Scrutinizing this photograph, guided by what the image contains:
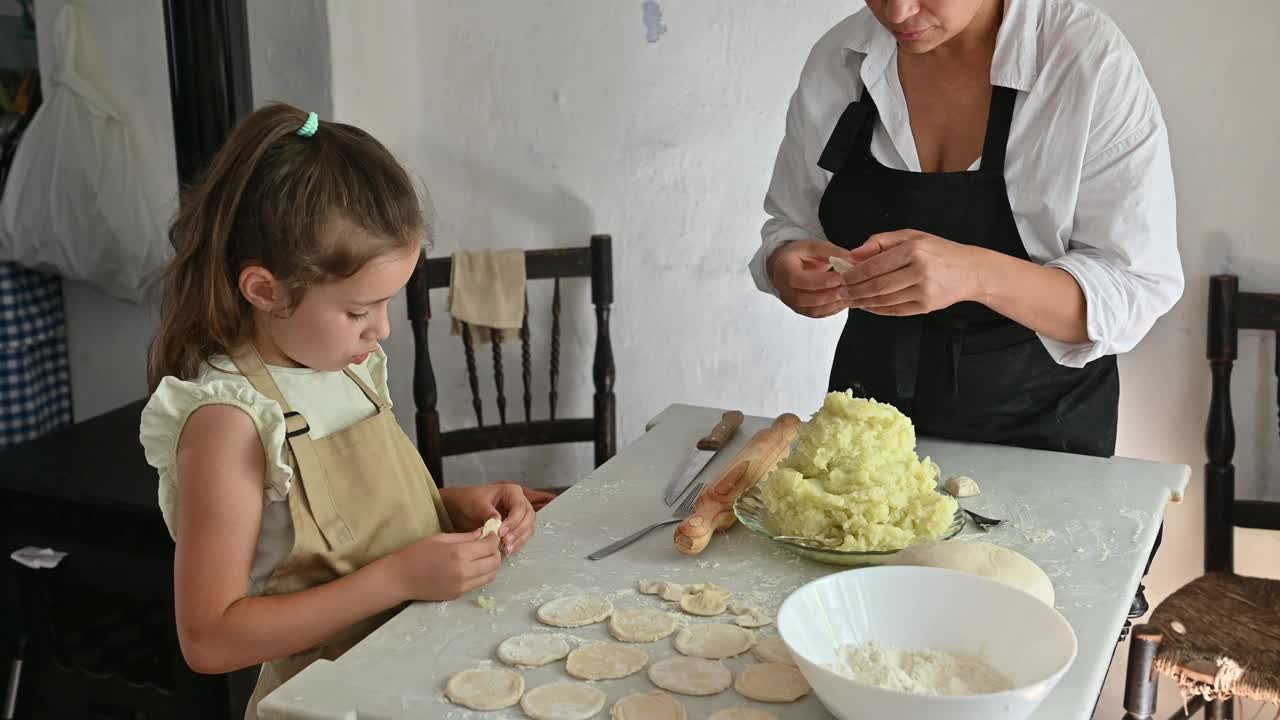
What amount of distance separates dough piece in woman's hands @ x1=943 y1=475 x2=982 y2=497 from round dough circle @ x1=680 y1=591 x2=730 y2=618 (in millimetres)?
433

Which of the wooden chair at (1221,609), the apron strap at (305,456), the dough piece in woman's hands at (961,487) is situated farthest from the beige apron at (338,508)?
the wooden chair at (1221,609)

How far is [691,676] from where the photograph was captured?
1037 millimetres

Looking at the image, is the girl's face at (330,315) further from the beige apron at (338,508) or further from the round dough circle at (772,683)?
the round dough circle at (772,683)

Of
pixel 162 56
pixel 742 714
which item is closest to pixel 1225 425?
pixel 742 714

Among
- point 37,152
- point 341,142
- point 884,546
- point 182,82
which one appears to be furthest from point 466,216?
point 884,546

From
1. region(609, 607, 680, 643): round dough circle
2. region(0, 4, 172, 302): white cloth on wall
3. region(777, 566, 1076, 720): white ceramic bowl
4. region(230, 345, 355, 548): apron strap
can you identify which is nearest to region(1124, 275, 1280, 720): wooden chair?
region(777, 566, 1076, 720): white ceramic bowl

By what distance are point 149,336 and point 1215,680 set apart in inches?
A: 101

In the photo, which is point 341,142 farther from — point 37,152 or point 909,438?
point 37,152

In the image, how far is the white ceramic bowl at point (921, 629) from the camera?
0.89m

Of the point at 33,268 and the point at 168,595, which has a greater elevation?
the point at 33,268

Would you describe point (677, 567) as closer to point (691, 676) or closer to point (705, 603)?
point (705, 603)

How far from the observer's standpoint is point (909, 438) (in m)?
1.33

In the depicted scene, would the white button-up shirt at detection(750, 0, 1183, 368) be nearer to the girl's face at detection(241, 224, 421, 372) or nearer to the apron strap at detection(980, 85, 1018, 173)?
the apron strap at detection(980, 85, 1018, 173)

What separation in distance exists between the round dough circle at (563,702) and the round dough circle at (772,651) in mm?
160
